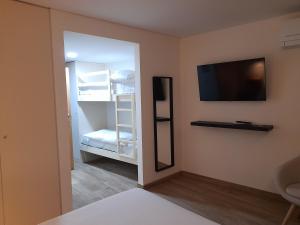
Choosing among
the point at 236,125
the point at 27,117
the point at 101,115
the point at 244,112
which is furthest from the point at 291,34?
the point at 101,115

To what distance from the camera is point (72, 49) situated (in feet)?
12.6

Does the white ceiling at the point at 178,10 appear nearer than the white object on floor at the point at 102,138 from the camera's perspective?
Yes

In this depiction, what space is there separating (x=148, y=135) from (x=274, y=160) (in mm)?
1772

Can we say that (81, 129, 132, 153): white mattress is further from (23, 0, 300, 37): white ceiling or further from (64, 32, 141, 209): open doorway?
(23, 0, 300, 37): white ceiling

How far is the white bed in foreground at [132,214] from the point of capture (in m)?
1.46

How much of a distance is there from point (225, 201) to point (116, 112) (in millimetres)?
2284

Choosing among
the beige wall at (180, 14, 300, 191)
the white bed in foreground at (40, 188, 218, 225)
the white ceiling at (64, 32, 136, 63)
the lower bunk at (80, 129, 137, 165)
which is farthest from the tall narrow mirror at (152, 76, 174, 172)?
the white bed in foreground at (40, 188, 218, 225)

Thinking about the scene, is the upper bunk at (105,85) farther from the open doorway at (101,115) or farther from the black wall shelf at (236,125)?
the black wall shelf at (236,125)

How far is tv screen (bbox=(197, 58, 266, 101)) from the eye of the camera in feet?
9.73

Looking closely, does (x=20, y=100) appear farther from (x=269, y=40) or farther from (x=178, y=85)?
(x=269, y=40)

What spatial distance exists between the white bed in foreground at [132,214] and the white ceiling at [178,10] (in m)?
1.87

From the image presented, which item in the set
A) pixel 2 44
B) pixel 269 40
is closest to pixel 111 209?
pixel 2 44

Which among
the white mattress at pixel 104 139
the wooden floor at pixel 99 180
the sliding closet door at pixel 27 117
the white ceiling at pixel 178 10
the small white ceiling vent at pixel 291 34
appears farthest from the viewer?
the white mattress at pixel 104 139

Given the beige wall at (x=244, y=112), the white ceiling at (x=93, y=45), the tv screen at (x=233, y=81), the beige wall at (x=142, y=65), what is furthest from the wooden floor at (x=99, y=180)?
the white ceiling at (x=93, y=45)
